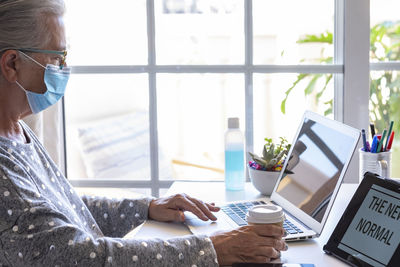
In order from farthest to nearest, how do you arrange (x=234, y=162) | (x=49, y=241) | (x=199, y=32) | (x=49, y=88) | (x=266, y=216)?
(x=199, y=32)
(x=234, y=162)
(x=49, y=88)
(x=266, y=216)
(x=49, y=241)

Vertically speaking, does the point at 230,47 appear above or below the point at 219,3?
below

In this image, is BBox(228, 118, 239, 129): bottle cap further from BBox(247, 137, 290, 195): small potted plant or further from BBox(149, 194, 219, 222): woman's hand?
BBox(149, 194, 219, 222): woman's hand

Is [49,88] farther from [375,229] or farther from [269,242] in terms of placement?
[375,229]

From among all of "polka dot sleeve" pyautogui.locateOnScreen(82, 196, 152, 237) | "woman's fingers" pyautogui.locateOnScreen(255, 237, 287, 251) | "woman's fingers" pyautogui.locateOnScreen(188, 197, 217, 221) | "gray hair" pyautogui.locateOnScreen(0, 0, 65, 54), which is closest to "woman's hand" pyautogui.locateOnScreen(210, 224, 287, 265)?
"woman's fingers" pyautogui.locateOnScreen(255, 237, 287, 251)

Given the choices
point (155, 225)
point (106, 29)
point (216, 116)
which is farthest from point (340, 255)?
point (216, 116)

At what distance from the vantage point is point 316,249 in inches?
54.5

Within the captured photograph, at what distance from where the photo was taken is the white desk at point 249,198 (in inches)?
52.5

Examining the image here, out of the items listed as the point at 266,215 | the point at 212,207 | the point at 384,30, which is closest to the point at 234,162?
the point at 212,207

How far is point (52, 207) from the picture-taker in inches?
49.6

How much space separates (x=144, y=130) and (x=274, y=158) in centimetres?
80

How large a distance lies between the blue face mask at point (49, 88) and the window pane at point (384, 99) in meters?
1.30

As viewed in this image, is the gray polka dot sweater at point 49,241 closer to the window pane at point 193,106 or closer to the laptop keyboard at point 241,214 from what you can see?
the laptop keyboard at point 241,214

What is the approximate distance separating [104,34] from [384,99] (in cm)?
117

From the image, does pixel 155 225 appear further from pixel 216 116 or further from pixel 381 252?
pixel 216 116
